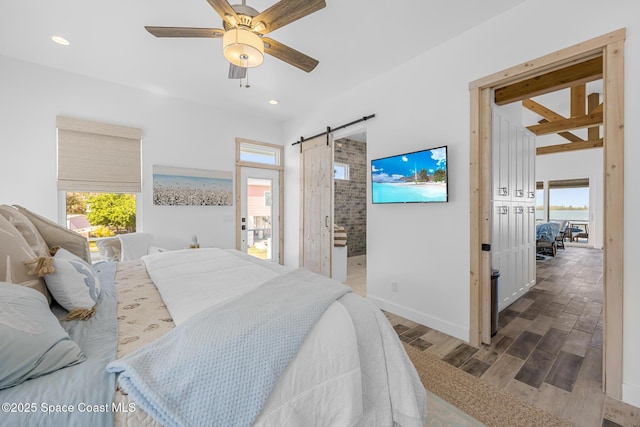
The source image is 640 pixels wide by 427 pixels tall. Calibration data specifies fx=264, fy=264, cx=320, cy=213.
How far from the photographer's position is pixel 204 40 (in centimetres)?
261

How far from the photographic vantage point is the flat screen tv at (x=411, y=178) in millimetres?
2648

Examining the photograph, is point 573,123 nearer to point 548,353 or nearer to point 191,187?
point 548,353

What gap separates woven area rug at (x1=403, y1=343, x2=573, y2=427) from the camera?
1.58 meters

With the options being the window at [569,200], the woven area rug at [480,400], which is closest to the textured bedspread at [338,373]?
the woven area rug at [480,400]

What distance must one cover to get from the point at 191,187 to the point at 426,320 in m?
3.71

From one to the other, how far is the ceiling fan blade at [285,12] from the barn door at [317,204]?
231 centimetres

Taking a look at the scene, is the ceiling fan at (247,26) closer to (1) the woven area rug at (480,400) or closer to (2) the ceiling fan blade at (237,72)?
(2) the ceiling fan blade at (237,72)

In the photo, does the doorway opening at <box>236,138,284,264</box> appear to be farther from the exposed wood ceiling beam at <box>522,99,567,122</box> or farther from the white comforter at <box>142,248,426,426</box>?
the exposed wood ceiling beam at <box>522,99,567,122</box>

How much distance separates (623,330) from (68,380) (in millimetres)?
2859

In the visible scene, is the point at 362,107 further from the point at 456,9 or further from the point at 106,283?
the point at 106,283

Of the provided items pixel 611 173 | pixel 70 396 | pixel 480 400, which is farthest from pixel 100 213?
pixel 611 173

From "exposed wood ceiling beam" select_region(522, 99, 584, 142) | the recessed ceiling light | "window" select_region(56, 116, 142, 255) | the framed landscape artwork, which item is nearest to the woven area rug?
the framed landscape artwork

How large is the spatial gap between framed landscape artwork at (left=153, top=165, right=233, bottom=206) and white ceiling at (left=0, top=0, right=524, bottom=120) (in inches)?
46.2

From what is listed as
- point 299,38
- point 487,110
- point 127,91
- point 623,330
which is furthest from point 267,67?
point 623,330
